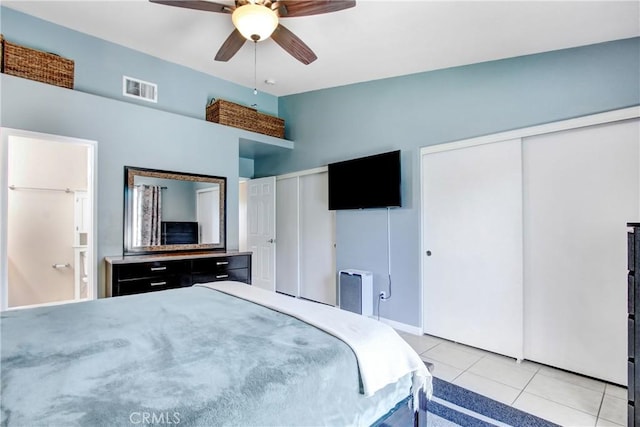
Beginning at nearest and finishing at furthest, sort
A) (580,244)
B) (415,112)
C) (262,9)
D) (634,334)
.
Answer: (634,334)
(262,9)
(580,244)
(415,112)

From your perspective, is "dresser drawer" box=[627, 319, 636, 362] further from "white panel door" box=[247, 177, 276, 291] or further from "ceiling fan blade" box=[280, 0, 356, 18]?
"white panel door" box=[247, 177, 276, 291]

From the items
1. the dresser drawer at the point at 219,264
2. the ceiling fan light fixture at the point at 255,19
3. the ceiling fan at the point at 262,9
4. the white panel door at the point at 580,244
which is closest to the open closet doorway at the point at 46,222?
the dresser drawer at the point at 219,264

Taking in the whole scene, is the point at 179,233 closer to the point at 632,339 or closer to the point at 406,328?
the point at 406,328

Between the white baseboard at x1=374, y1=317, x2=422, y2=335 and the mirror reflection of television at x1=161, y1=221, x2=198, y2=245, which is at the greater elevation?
the mirror reflection of television at x1=161, y1=221, x2=198, y2=245

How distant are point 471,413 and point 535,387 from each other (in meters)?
0.66

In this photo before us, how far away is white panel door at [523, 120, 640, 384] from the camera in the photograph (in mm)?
2293

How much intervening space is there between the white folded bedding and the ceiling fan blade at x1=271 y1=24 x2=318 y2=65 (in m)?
1.95

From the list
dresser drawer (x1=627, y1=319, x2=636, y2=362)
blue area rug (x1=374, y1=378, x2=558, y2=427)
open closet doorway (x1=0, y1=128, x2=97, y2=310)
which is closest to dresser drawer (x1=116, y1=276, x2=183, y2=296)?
open closet doorway (x1=0, y1=128, x2=97, y2=310)

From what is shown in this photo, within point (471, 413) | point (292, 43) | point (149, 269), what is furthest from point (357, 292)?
point (292, 43)

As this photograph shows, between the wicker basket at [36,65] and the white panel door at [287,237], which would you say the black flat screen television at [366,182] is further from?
the wicker basket at [36,65]

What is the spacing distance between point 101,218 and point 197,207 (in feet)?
3.29

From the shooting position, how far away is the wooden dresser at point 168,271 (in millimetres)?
2855

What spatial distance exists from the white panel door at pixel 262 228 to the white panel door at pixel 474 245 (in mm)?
2614

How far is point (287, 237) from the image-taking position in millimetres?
4996
